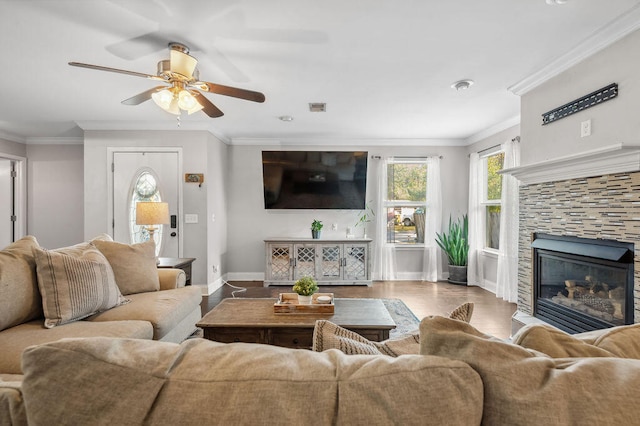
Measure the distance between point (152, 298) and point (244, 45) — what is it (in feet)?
6.52

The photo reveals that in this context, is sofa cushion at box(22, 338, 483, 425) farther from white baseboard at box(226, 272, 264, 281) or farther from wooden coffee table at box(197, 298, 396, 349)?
white baseboard at box(226, 272, 264, 281)

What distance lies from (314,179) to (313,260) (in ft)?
4.26

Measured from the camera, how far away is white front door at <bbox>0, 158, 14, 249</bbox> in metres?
5.09

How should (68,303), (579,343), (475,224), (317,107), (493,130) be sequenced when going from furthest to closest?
(475,224)
(493,130)
(317,107)
(68,303)
(579,343)

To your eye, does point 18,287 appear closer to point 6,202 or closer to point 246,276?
point 246,276

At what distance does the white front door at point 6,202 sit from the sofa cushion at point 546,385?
678 centimetres

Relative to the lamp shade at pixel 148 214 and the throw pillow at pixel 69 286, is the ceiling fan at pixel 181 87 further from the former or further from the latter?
the lamp shade at pixel 148 214

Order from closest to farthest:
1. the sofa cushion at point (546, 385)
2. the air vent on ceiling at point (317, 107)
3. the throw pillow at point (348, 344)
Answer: the sofa cushion at point (546, 385), the throw pillow at point (348, 344), the air vent on ceiling at point (317, 107)

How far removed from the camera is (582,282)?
256 cm

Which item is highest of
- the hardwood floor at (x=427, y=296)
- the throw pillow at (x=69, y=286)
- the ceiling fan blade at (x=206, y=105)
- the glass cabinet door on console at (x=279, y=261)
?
the ceiling fan blade at (x=206, y=105)

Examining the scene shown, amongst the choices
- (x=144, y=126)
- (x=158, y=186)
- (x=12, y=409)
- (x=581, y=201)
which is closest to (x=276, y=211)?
(x=158, y=186)

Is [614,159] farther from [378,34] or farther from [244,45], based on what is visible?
[244,45]

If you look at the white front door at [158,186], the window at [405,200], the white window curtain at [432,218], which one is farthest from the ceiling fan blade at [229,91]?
the white window curtain at [432,218]

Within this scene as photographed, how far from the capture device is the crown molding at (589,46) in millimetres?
2018
